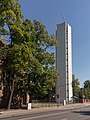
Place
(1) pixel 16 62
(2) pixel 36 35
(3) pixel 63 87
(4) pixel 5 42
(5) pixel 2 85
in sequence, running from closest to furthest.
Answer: (1) pixel 16 62
(4) pixel 5 42
(2) pixel 36 35
(5) pixel 2 85
(3) pixel 63 87

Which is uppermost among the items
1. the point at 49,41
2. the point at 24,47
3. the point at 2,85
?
the point at 49,41

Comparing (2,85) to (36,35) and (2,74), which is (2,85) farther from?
(36,35)

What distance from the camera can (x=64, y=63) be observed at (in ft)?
360

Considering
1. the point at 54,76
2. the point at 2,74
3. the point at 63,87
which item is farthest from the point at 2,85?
the point at 63,87

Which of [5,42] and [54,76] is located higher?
[5,42]

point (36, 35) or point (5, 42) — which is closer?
point (5, 42)

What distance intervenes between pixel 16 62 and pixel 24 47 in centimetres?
241

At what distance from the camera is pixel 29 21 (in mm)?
51375

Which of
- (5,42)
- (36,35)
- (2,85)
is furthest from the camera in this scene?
(2,85)

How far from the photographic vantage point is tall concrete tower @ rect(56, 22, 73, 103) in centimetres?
10853

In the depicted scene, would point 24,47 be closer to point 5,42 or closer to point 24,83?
point 5,42

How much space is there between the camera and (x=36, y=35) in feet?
176

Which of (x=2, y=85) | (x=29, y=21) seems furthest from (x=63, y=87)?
(x=29, y=21)

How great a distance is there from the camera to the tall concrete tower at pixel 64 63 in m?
109
